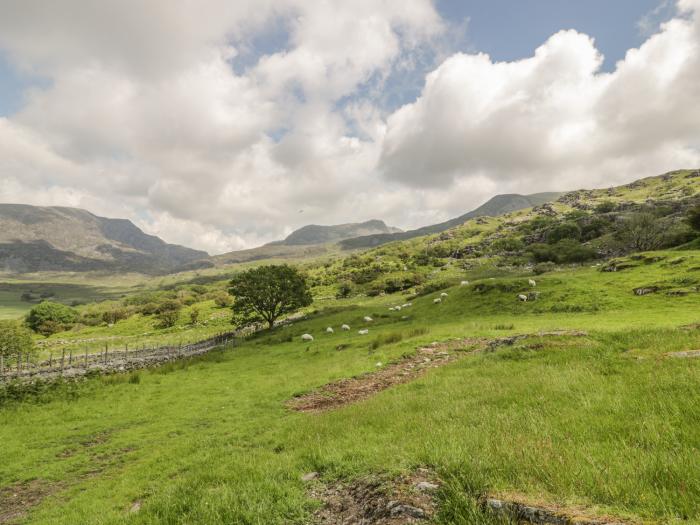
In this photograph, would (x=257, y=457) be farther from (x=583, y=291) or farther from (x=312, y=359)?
(x=583, y=291)

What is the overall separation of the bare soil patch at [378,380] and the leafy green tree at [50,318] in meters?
133

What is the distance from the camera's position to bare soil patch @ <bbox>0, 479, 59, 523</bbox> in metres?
12.2

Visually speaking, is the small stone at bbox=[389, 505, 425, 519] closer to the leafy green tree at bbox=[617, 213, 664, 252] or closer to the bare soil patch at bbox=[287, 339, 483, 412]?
the bare soil patch at bbox=[287, 339, 483, 412]

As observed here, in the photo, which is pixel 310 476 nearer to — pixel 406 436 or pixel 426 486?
pixel 406 436

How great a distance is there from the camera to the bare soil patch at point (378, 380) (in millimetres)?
19047

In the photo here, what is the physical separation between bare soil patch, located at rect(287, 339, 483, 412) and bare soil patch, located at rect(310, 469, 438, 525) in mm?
10374

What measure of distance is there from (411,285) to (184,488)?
90241 millimetres

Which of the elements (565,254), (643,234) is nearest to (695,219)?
(643,234)

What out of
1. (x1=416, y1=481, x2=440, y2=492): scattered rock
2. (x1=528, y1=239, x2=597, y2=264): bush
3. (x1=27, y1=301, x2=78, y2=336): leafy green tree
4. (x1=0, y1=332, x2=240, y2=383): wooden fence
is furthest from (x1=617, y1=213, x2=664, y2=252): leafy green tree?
(x1=27, y1=301, x2=78, y2=336): leafy green tree

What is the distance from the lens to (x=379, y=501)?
648 centimetres

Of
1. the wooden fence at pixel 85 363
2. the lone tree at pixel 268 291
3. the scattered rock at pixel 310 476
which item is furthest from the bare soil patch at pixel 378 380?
the lone tree at pixel 268 291

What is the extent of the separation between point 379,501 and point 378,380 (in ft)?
49.5

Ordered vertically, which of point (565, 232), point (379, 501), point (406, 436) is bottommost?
point (406, 436)

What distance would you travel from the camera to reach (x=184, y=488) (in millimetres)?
9258
